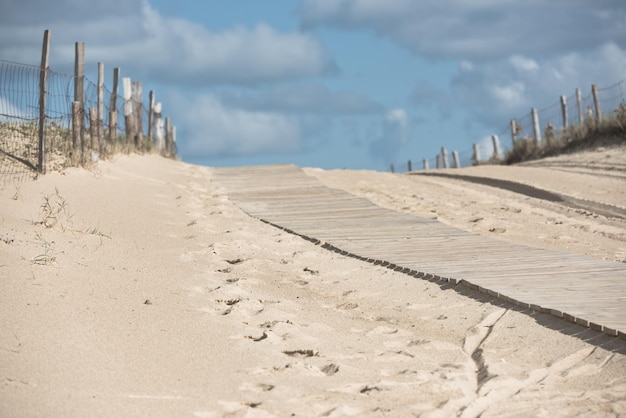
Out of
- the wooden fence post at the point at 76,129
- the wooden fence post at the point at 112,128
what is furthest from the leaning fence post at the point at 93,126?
the wooden fence post at the point at 112,128

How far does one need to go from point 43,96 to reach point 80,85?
1656 mm

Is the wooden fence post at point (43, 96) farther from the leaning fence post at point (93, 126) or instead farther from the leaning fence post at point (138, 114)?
the leaning fence post at point (138, 114)

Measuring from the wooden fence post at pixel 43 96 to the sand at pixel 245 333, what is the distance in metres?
0.66

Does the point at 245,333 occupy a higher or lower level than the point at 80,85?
lower

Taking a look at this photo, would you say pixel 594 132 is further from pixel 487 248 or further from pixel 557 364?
pixel 557 364

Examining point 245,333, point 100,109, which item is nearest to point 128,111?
point 100,109

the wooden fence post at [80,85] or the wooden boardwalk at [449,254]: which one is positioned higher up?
the wooden fence post at [80,85]

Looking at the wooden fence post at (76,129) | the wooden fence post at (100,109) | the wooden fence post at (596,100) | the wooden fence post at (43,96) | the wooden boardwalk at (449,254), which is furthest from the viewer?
the wooden fence post at (596,100)

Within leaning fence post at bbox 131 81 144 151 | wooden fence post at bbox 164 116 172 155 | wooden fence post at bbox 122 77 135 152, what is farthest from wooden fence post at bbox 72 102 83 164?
wooden fence post at bbox 164 116 172 155

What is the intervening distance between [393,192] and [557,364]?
838cm

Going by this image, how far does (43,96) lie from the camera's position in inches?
400

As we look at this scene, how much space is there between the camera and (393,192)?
42.8 ft

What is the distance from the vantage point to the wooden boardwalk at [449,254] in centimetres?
570

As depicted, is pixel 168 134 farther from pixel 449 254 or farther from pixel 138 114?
pixel 449 254
